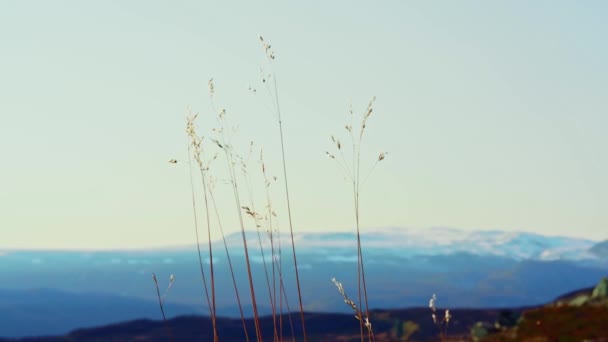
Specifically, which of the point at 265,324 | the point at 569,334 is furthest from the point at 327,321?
the point at 569,334

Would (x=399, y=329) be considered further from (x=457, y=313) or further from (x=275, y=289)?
(x=275, y=289)

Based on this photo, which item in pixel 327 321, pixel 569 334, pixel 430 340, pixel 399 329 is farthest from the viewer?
pixel 327 321

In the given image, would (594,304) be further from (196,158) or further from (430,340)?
(196,158)

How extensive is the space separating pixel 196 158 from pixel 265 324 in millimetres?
67604

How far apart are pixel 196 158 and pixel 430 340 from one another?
154 feet

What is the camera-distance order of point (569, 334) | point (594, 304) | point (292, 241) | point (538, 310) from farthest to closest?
1. point (538, 310)
2. point (594, 304)
3. point (569, 334)
4. point (292, 241)

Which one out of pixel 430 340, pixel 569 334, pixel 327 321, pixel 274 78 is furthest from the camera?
pixel 327 321

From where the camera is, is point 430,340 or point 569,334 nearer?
point 569,334

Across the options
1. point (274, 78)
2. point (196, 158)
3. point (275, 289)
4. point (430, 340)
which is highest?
point (274, 78)

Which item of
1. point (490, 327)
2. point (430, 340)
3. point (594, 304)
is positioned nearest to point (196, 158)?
point (594, 304)

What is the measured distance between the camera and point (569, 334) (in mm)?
26969

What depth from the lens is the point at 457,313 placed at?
73.5 meters

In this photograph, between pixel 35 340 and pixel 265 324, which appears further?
pixel 265 324

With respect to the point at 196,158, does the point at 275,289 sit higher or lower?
lower
